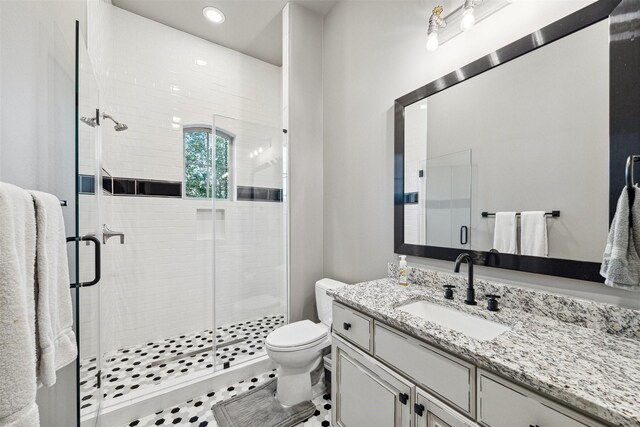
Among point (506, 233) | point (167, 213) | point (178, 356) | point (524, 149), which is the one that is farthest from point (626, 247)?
point (167, 213)

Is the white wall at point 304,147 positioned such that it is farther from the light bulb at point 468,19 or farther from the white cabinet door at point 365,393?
the light bulb at point 468,19

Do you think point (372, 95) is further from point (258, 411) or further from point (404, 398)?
point (258, 411)

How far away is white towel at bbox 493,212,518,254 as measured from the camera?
1220 mm

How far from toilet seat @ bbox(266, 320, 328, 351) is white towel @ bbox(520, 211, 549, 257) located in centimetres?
131

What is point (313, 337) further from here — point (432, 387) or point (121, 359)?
point (121, 359)

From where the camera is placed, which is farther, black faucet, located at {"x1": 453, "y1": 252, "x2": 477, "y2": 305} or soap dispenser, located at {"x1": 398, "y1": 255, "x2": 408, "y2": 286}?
soap dispenser, located at {"x1": 398, "y1": 255, "x2": 408, "y2": 286}

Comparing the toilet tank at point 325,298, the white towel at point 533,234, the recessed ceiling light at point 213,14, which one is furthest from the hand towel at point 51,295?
the recessed ceiling light at point 213,14

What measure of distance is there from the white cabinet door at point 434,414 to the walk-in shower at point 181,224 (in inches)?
58.8

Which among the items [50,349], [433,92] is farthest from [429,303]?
[50,349]

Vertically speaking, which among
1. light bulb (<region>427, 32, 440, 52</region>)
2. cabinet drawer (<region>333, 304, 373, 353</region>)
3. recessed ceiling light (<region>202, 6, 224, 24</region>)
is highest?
recessed ceiling light (<region>202, 6, 224, 24</region>)

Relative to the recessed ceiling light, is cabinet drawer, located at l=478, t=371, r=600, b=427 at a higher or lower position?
lower

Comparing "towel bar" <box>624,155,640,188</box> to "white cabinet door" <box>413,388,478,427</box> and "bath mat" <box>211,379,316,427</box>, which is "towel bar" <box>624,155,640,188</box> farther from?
"bath mat" <box>211,379,316,427</box>

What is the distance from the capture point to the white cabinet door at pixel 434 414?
875mm

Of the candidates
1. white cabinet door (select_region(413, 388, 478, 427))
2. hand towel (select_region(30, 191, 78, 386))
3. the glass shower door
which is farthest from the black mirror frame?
the glass shower door
